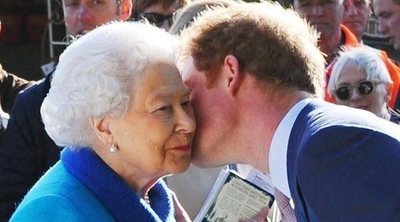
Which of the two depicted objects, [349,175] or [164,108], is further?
[164,108]

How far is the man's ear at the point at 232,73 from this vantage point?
2.07 meters

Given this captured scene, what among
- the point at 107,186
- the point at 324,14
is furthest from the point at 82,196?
the point at 324,14

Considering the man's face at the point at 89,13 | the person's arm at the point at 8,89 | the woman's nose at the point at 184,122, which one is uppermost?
the woman's nose at the point at 184,122

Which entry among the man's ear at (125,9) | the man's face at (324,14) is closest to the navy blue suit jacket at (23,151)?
the man's ear at (125,9)

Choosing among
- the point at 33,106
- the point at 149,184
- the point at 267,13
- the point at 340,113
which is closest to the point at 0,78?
the point at 33,106

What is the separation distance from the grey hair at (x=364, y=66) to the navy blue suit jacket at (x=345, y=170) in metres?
2.08

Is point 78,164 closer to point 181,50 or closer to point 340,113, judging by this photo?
point 181,50

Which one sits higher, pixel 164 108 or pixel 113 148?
pixel 164 108

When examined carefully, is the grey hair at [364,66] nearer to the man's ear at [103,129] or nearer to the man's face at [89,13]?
the man's face at [89,13]

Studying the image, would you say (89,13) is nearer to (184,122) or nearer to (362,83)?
(362,83)

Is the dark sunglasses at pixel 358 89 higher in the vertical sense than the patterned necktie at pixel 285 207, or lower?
lower

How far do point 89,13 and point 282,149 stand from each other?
2.19 m

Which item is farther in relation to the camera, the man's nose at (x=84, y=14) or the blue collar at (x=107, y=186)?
the man's nose at (x=84, y=14)

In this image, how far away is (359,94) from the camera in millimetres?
3926
